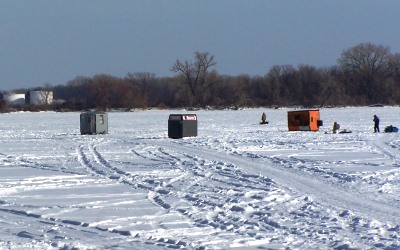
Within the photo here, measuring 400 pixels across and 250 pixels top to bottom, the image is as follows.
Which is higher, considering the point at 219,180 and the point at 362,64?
the point at 362,64

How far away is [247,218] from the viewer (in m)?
9.90

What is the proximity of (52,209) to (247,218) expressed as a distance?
120 inches

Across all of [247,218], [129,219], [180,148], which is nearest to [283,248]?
[247,218]

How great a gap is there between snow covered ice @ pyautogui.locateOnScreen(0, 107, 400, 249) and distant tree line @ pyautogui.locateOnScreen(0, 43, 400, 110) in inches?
3405

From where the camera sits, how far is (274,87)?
120750 millimetres

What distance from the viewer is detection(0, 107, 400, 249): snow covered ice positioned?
335 inches

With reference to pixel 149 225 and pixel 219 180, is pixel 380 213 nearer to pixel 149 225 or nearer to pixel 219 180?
pixel 149 225

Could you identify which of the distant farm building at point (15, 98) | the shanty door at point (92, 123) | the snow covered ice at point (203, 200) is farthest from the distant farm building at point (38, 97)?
the snow covered ice at point (203, 200)

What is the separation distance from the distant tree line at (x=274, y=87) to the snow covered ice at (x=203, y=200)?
86.5m

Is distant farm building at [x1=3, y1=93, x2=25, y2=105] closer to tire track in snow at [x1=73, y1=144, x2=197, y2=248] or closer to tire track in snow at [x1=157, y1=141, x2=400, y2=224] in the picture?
tire track in snow at [x1=73, y1=144, x2=197, y2=248]

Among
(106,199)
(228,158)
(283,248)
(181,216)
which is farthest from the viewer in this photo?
(228,158)

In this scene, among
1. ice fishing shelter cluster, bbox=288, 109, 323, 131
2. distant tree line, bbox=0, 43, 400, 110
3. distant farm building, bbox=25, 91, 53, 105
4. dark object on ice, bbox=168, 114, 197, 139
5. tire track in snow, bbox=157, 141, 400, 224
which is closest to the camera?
tire track in snow, bbox=157, 141, 400, 224

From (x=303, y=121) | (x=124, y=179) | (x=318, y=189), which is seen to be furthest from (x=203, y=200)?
(x=303, y=121)

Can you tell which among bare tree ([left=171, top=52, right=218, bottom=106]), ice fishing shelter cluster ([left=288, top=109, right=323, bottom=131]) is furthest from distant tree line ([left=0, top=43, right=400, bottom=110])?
ice fishing shelter cluster ([left=288, top=109, right=323, bottom=131])
